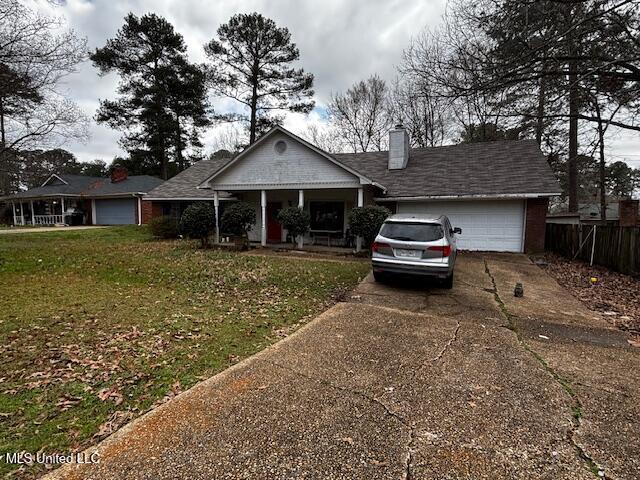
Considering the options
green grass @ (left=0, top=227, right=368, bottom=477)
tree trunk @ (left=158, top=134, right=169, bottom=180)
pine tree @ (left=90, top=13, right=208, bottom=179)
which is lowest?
green grass @ (left=0, top=227, right=368, bottom=477)

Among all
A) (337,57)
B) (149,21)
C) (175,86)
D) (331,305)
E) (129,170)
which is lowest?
(331,305)

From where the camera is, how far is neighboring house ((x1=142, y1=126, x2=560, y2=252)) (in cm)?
1295

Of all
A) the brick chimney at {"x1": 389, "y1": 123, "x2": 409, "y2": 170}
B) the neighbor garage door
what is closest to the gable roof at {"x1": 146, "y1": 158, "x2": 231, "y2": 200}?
the neighbor garage door

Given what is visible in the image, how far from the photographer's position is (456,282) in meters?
8.12

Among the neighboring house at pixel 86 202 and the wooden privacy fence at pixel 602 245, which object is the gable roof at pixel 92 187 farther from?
the wooden privacy fence at pixel 602 245

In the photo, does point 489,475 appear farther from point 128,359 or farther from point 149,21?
point 149,21

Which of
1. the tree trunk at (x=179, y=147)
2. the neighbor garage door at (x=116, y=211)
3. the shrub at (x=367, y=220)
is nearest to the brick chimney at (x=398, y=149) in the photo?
the shrub at (x=367, y=220)

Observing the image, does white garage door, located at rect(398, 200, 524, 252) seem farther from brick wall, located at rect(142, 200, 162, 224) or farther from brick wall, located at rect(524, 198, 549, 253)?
brick wall, located at rect(142, 200, 162, 224)

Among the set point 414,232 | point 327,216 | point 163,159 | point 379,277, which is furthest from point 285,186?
point 163,159

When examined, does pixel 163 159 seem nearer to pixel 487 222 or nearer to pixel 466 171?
pixel 466 171

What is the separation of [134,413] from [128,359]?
48.3 inches

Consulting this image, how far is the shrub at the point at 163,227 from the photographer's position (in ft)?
57.6

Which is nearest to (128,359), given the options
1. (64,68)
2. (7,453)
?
(7,453)

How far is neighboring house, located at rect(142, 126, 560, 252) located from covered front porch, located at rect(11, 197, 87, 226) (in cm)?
1703
